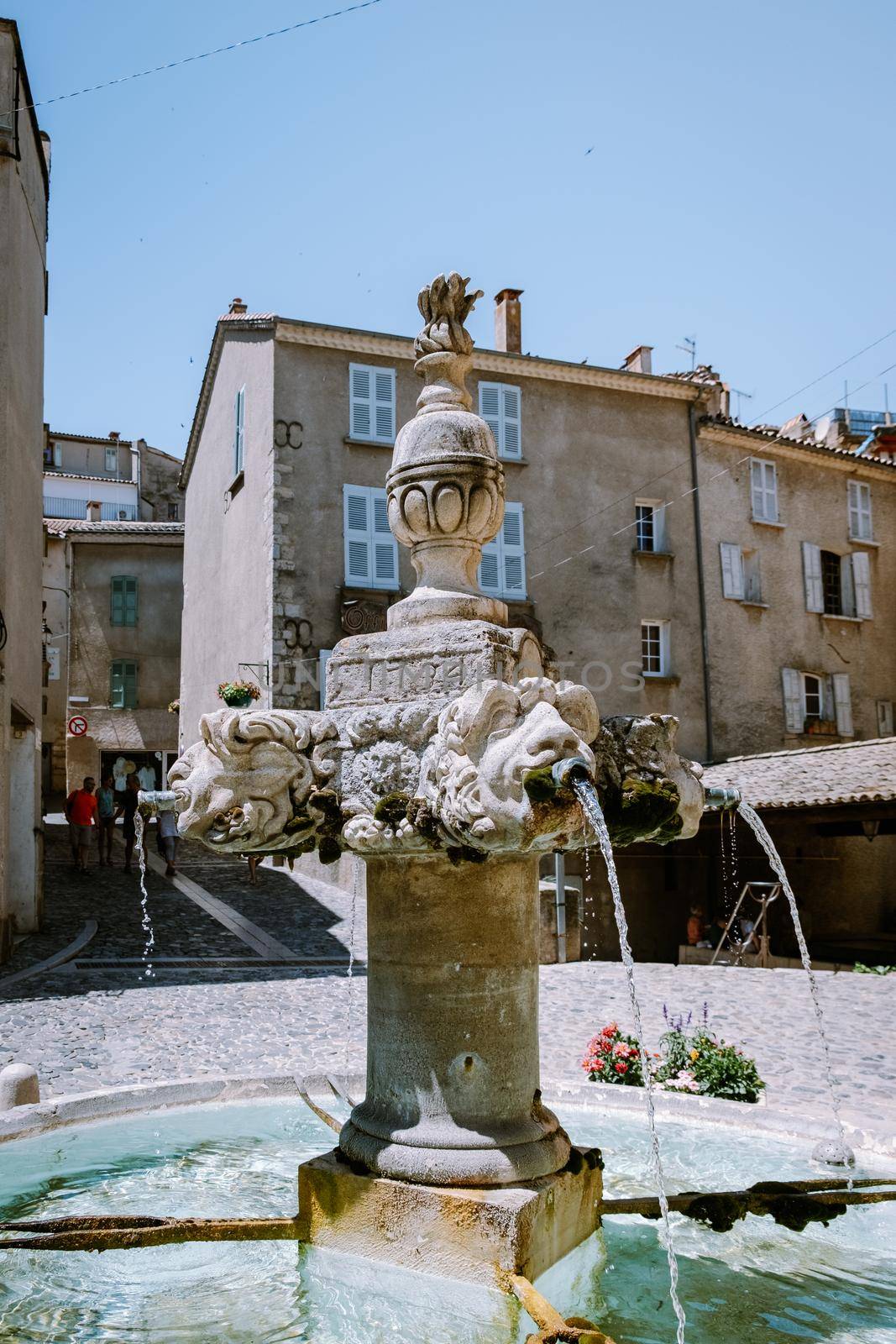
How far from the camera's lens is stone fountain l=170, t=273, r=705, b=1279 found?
135 inches

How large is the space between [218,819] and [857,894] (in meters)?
18.9

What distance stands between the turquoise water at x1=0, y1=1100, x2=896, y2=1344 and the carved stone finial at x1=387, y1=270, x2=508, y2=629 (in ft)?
6.99

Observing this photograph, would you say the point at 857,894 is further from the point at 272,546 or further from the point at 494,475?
the point at 494,475

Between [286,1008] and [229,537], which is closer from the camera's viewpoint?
[286,1008]

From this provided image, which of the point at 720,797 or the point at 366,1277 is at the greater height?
the point at 720,797

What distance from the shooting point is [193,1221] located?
367 cm

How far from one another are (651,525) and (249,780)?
20219 mm

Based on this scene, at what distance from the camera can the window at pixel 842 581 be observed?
81.3ft

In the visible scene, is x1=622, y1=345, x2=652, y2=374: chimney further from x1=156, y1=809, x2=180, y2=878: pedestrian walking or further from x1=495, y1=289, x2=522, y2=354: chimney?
x1=156, y1=809, x2=180, y2=878: pedestrian walking

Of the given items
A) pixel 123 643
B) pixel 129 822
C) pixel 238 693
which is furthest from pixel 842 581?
pixel 123 643

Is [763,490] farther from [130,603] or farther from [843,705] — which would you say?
[130,603]

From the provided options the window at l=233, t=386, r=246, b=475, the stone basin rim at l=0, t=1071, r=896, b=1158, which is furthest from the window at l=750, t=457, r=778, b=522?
the stone basin rim at l=0, t=1071, r=896, b=1158

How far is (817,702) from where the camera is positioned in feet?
80.2

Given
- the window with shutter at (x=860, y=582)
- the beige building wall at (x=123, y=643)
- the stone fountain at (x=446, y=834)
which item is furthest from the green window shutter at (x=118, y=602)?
the stone fountain at (x=446, y=834)
